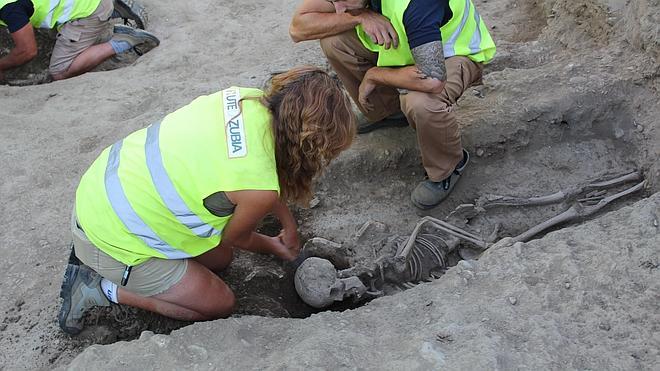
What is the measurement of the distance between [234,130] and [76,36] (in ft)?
11.1

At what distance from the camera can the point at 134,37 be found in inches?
213

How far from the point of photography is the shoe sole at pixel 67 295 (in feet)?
9.28

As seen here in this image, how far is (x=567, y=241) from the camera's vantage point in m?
2.62

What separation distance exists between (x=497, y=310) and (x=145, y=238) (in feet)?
4.45

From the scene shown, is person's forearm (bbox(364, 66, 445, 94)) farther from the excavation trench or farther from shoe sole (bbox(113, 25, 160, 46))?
shoe sole (bbox(113, 25, 160, 46))

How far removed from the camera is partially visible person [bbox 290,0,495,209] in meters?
3.10

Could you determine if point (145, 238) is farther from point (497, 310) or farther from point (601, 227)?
point (601, 227)

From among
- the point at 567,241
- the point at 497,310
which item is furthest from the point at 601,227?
the point at 497,310

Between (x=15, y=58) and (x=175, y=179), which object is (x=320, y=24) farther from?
(x=15, y=58)

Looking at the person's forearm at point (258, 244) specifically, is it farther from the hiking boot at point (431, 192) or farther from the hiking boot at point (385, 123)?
the hiking boot at point (385, 123)

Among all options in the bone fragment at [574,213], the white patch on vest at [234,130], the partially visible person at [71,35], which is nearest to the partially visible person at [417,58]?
the bone fragment at [574,213]

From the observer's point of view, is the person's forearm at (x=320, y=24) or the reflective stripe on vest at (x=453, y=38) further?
the person's forearm at (x=320, y=24)

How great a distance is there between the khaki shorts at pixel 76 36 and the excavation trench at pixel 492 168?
268 cm

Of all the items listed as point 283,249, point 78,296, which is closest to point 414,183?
point 283,249
